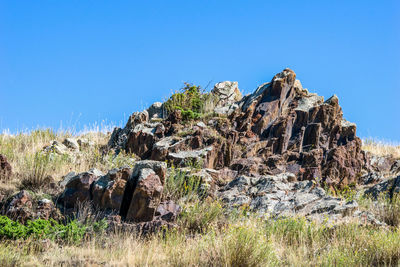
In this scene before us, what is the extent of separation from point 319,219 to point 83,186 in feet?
17.5

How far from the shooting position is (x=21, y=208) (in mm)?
9289

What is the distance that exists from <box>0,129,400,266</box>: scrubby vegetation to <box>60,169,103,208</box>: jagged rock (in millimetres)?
511

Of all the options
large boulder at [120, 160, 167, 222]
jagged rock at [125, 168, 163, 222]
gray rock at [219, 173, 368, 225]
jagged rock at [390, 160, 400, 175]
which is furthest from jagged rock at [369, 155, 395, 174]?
jagged rock at [125, 168, 163, 222]

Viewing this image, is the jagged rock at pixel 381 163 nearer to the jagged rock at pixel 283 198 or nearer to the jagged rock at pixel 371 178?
the jagged rock at pixel 371 178

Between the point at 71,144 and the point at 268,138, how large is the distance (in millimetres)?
7124

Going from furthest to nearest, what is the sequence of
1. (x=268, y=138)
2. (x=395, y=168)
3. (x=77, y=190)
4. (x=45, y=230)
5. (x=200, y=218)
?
(x=395, y=168) < (x=268, y=138) < (x=77, y=190) < (x=200, y=218) < (x=45, y=230)

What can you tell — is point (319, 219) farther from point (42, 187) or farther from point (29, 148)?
point (29, 148)

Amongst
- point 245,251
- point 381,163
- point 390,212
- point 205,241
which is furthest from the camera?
point 381,163

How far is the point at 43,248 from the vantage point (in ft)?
26.0

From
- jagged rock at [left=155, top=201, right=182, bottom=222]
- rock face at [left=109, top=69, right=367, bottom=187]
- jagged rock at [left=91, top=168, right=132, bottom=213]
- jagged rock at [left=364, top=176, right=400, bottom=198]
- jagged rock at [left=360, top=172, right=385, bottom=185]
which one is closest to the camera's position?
jagged rock at [left=155, top=201, right=182, bottom=222]

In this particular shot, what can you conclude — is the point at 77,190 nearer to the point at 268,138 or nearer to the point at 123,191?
the point at 123,191

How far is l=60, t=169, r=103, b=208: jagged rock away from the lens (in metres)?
9.91

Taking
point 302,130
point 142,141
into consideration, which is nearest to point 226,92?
point 302,130

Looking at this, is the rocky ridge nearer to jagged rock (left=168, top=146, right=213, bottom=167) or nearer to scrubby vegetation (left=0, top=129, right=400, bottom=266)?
jagged rock (left=168, top=146, right=213, bottom=167)
